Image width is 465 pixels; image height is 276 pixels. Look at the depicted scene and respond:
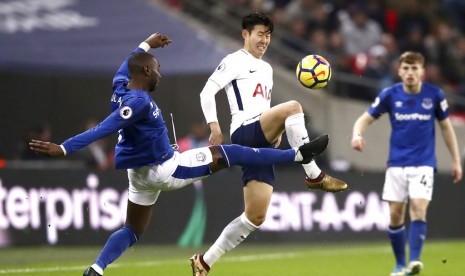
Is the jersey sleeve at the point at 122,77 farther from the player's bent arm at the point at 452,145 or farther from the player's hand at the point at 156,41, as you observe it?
the player's bent arm at the point at 452,145

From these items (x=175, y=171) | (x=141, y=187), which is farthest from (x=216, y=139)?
(x=141, y=187)

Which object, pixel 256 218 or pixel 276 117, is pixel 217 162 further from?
pixel 256 218

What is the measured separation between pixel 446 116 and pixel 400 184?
95 centimetres

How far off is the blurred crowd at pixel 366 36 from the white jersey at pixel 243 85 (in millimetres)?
10558

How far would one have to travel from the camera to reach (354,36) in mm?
21719

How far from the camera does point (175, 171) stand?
9.51 m

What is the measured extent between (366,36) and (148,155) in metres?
13.1

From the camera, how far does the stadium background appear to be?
50.1 ft

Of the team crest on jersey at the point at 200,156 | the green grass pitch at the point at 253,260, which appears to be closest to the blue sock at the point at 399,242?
the green grass pitch at the point at 253,260

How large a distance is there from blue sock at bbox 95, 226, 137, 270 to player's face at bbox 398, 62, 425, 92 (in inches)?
158

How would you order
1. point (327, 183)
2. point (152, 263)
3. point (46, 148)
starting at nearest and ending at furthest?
1. point (46, 148)
2. point (327, 183)
3. point (152, 263)

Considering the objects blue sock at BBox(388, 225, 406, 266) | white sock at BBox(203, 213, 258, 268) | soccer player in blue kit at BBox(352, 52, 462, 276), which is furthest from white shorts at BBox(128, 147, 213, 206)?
blue sock at BBox(388, 225, 406, 266)

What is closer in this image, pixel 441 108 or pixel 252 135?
pixel 252 135

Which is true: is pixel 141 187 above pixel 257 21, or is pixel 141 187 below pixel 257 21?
below
